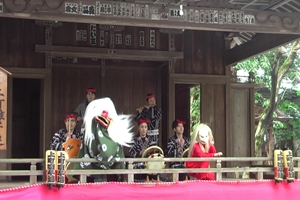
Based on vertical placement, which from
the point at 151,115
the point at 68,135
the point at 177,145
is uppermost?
the point at 151,115

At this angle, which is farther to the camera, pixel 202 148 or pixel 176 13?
pixel 176 13

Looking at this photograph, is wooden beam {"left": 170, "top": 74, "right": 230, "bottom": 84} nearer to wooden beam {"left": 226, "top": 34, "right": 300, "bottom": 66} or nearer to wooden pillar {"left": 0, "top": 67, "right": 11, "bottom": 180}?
wooden beam {"left": 226, "top": 34, "right": 300, "bottom": 66}

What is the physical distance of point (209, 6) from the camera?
8375mm

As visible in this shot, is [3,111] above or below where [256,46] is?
below

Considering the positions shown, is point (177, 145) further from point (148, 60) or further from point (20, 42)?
point (20, 42)

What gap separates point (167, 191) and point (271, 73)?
10119 millimetres

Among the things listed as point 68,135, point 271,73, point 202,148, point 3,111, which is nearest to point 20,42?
point 68,135

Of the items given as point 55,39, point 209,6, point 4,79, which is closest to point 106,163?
point 4,79

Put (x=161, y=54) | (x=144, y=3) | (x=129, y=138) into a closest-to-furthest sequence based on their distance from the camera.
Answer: (x=129, y=138), (x=144, y=3), (x=161, y=54)

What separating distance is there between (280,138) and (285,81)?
2.52 m

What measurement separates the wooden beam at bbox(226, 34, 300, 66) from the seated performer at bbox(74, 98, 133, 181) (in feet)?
12.9

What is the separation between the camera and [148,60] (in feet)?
36.3

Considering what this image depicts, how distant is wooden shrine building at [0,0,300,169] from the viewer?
27.8 feet

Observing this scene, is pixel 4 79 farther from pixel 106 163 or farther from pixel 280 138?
pixel 280 138
